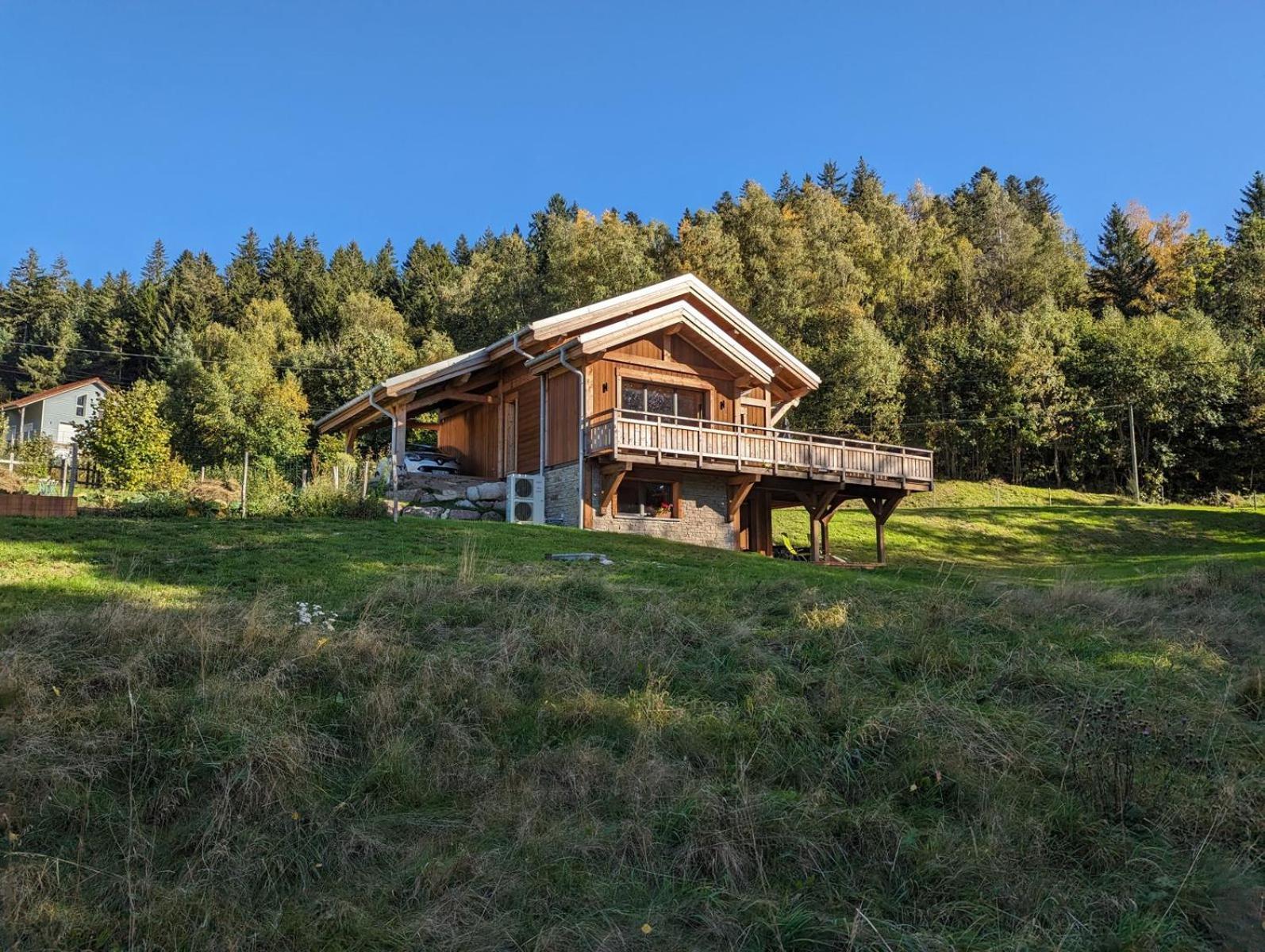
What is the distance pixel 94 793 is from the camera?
17.1 ft

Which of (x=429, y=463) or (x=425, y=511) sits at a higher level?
(x=429, y=463)

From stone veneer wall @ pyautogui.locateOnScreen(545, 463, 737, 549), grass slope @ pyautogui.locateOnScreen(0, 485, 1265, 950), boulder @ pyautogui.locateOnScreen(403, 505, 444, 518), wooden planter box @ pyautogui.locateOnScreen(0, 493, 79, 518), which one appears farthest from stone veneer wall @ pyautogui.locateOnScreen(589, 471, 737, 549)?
grass slope @ pyautogui.locateOnScreen(0, 485, 1265, 950)

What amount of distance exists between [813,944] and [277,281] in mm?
63052

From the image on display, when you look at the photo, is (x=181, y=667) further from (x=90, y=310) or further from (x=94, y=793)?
(x=90, y=310)

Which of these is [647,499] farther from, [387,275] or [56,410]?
[387,275]

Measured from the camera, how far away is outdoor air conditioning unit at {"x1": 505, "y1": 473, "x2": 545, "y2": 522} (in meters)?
20.2

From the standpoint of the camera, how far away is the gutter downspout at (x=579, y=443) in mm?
19578

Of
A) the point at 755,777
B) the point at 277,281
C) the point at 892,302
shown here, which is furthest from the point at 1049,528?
the point at 277,281

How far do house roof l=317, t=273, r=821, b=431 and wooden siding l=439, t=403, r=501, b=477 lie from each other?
6.42 feet

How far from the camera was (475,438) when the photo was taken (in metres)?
26.0

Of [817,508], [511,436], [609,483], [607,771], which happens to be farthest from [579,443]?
[607,771]

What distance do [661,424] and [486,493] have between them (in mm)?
4948

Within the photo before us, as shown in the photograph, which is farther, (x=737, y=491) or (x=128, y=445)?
(x=128, y=445)

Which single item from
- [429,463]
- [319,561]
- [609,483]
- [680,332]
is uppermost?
[680,332]
